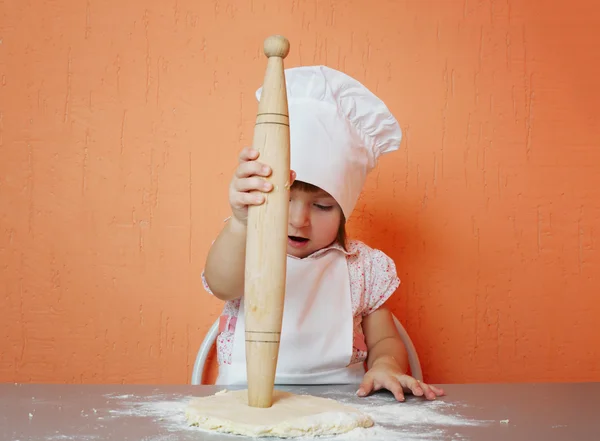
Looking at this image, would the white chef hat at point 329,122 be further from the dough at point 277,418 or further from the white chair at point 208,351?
the dough at point 277,418

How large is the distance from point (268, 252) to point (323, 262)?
47 cm

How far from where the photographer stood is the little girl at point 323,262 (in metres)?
0.98

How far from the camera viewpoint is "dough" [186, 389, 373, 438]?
22.5 inches

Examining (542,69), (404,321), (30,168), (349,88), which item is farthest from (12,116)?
(542,69)

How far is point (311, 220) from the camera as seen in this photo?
1040 millimetres

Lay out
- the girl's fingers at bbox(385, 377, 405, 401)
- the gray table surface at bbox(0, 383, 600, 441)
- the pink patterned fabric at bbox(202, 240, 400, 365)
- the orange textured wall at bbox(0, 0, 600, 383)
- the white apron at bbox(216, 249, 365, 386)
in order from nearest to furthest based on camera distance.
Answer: the gray table surface at bbox(0, 383, 600, 441) < the girl's fingers at bbox(385, 377, 405, 401) < the white apron at bbox(216, 249, 365, 386) < the pink patterned fabric at bbox(202, 240, 400, 365) < the orange textured wall at bbox(0, 0, 600, 383)

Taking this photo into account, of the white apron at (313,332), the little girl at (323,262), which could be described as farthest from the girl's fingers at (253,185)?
the white apron at (313,332)

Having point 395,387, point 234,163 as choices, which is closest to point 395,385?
point 395,387

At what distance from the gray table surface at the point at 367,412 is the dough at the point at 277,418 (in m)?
0.01

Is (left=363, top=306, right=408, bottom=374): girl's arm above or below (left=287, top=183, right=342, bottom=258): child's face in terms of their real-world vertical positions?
below

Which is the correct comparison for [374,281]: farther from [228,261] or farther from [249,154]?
[249,154]

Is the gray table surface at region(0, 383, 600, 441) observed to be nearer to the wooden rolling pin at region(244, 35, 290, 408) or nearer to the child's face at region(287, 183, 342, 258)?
the wooden rolling pin at region(244, 35, 290, 408)

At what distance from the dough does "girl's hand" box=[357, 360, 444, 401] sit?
14cm

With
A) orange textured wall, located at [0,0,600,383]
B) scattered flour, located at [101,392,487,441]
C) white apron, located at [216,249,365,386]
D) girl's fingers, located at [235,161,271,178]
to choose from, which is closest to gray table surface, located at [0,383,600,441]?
scattered flour, located at [101,392,487,441]
